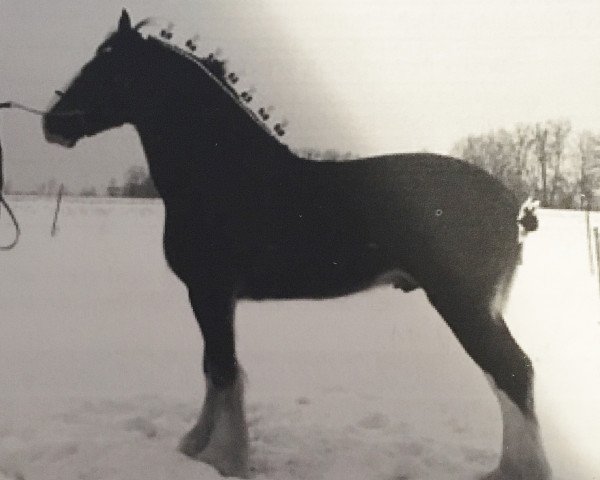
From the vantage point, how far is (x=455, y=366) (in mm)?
950

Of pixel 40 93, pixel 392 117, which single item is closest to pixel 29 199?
pixel 40 93

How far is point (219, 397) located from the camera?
94 centimetres

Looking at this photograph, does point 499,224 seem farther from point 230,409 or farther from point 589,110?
point 230,409

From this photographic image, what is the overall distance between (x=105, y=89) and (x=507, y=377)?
710 mm

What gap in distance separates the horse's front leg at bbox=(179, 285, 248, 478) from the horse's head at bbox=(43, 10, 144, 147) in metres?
0.28

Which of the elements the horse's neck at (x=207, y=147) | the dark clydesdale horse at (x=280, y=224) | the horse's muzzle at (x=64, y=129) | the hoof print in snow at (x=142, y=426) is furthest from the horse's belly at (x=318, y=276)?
the horse's muzzle at (x=64, y=129)

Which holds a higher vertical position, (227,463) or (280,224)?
(280,224)

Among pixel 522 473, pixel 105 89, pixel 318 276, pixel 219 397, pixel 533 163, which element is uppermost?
pixel 105 89

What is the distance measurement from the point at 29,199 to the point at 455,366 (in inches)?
26.9

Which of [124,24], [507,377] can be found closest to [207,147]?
[124,24]

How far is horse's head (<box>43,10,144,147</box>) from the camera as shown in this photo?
97 centimetres

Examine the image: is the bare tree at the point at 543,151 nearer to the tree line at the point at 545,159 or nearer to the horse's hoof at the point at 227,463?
the tree line at the point at 545,159

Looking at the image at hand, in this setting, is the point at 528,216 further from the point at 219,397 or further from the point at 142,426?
the point at 142,426

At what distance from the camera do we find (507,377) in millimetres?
921
